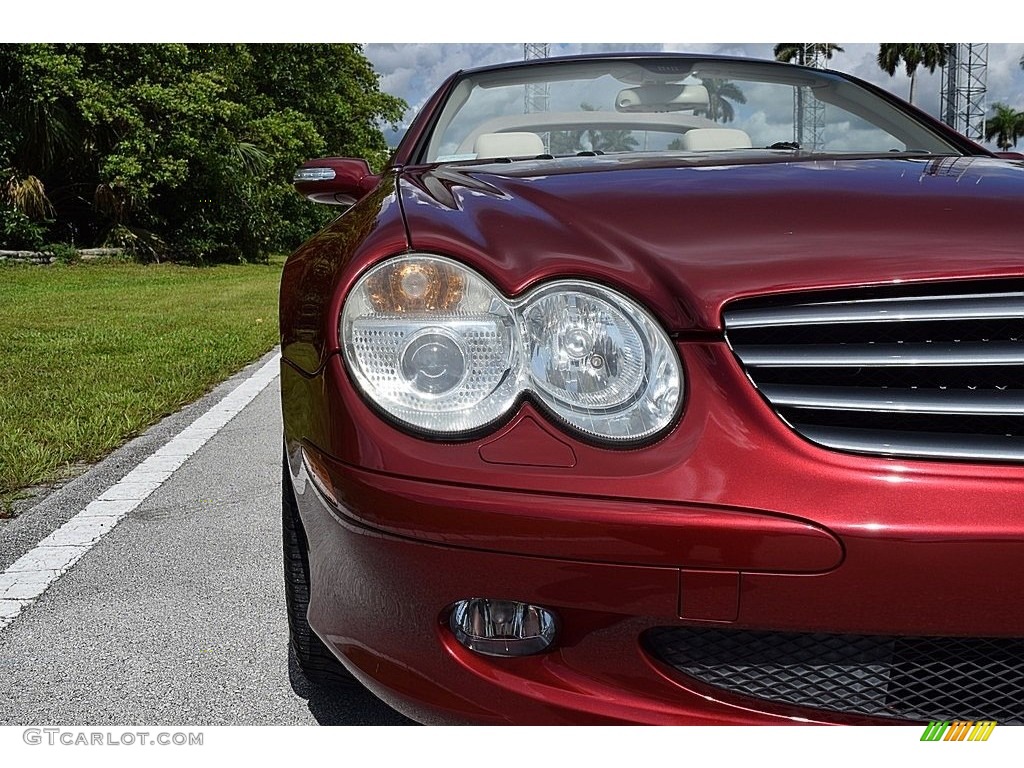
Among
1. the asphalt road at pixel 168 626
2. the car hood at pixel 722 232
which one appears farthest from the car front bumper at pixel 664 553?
the asphalt road at pixel 168 626

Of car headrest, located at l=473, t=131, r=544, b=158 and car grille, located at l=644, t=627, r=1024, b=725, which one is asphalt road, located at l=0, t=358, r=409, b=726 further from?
car headrest, located at l=473, t=131, r=544, b=158

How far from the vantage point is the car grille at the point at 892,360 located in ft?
5.10

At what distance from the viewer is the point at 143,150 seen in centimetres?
2264

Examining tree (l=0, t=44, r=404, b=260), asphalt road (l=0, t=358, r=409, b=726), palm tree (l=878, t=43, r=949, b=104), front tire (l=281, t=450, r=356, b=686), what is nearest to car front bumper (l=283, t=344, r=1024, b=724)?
front tire (l=281, t=450, r=356, b=686)

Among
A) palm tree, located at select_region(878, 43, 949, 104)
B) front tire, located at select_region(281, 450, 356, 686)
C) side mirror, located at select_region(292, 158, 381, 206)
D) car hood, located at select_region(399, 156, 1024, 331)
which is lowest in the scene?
front tire, located at select_region(281, 450, 356, 686)

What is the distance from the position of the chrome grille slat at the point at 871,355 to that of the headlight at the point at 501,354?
13 cm

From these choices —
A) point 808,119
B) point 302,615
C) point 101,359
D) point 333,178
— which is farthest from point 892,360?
point 101,359

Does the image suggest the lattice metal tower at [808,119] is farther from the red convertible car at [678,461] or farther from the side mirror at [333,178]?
the red convertible car at [678,461]

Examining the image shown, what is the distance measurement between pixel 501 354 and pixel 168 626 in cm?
143

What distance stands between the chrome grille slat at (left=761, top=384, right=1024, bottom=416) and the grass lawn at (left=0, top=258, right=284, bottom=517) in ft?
9.68

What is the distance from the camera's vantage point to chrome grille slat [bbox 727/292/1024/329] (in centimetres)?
156

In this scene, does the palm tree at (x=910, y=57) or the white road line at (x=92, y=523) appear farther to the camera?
the palm tree at (x=910, y=57)
